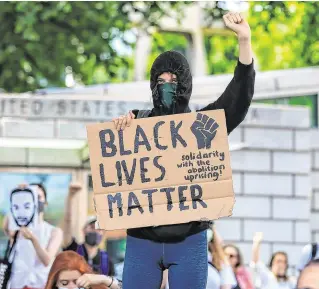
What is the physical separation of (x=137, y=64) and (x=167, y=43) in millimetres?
6206

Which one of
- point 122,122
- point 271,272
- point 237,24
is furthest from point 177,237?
point 271,272

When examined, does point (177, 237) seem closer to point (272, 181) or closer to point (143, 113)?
point (143, 113)

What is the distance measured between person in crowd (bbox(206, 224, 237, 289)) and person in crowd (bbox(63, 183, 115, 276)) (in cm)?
83

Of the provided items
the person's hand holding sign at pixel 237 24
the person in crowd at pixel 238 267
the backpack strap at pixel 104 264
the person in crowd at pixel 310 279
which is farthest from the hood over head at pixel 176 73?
the person in crowd at pixel 238 267

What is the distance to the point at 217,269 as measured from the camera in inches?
410

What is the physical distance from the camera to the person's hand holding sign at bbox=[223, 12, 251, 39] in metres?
5.77

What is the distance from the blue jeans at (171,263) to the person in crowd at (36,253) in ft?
10.9

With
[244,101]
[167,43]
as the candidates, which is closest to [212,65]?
[167,43]

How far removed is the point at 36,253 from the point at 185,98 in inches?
141

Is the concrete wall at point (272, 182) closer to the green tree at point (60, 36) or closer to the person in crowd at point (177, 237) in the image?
the green tree at point (60, 36)

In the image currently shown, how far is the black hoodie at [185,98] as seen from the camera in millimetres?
5820

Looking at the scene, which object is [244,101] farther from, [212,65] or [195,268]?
[212,65]

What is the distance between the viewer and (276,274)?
13.7 meters

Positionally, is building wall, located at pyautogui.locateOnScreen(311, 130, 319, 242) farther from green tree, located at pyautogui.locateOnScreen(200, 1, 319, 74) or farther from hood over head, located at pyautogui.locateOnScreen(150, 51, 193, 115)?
hood over head, located at pyautogui.locateOnScreen(150, 51, 193, 115)
